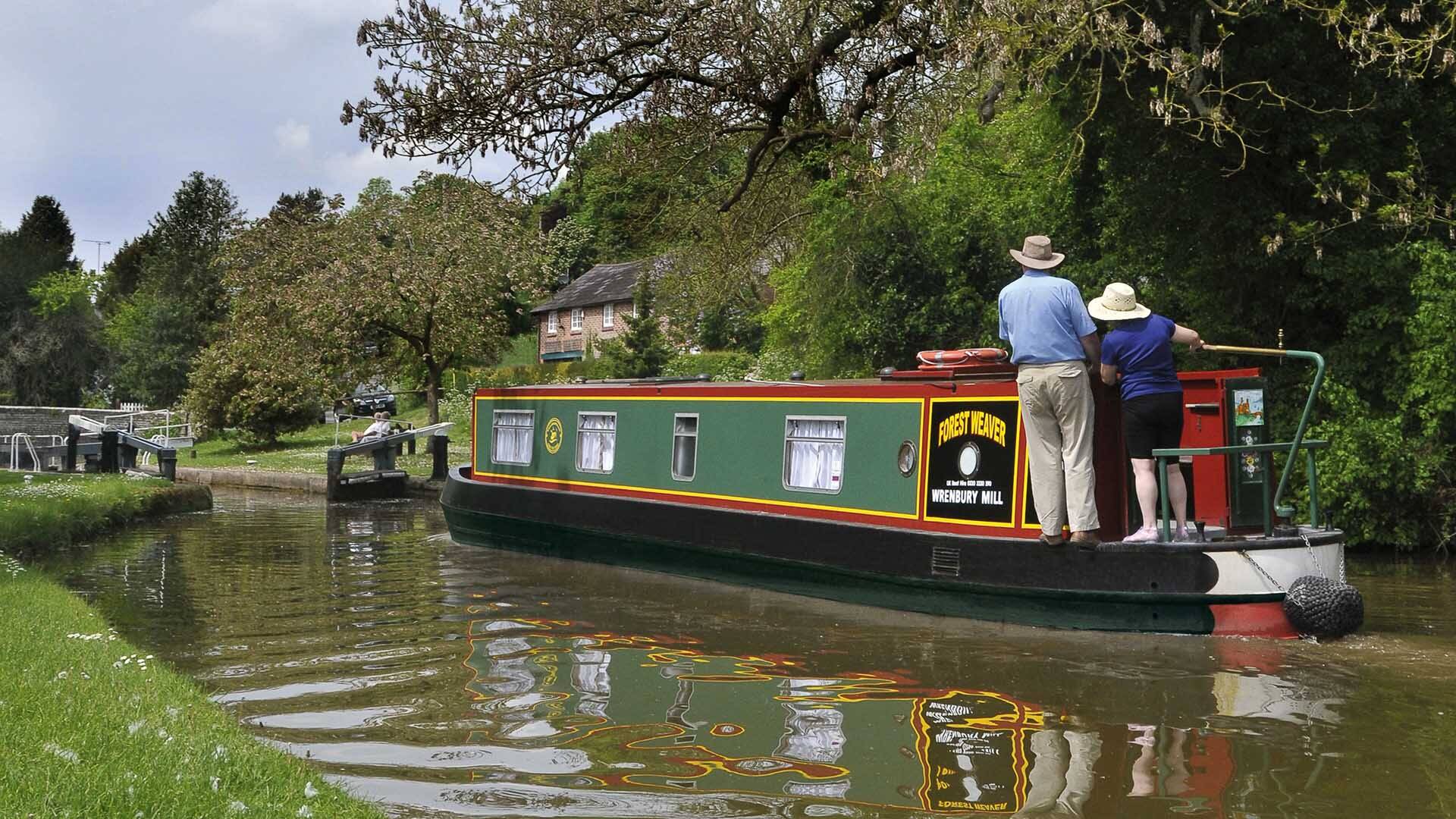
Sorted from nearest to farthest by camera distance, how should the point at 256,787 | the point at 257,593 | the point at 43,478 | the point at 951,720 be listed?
the point at 256,787 → the point at 951,720 → the point at 257,593 → the point at 43,478

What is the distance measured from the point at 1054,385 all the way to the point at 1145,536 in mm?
1113

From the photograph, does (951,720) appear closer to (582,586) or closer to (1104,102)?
(582,586)

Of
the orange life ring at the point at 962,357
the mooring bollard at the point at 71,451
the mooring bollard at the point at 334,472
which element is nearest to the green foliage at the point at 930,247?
the orange life ring at the point at 962,357

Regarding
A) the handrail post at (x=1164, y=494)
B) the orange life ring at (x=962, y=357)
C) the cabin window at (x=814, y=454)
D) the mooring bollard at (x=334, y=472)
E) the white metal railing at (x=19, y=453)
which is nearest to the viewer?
the handrail post at (x=1164, y=494)

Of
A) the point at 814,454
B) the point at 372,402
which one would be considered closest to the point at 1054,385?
the point at 814,454

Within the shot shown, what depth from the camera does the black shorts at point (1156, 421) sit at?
27.4 feet

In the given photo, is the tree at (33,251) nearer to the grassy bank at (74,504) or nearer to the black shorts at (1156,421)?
the grassy bank at (74,504)

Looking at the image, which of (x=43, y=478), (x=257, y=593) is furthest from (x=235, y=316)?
(x=257, y=593)

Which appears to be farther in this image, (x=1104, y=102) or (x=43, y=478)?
(x=43, y=478)

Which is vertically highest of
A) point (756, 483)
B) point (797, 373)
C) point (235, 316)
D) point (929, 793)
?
point (235, 316)

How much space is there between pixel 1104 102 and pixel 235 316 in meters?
20.8

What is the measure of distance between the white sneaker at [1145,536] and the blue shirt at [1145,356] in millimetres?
830

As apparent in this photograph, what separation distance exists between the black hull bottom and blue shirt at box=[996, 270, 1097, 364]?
1261mm

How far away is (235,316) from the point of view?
95.5 ft
